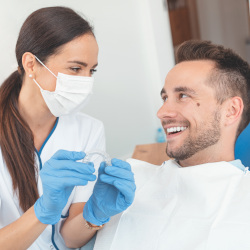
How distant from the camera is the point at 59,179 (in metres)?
1.03

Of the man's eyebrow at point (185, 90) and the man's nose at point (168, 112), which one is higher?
the man's eyebrow at point (185, 90)

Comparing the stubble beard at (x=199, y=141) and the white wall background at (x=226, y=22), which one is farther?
the white wall background at (x=226, y=22)

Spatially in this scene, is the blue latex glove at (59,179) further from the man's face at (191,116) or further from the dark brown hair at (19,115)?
the man's face at (191,116)

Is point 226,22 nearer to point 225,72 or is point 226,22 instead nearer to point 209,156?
point 225,72

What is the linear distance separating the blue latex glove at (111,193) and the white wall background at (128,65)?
1.60 meters

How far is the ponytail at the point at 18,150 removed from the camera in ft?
4.26

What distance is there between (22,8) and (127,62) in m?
1.06

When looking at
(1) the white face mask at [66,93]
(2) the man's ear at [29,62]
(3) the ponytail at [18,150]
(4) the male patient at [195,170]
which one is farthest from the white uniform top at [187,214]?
(2) the man's ear at [29,62]

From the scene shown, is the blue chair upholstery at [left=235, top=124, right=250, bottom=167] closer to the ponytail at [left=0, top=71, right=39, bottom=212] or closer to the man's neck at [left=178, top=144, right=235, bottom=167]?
the man's neck at [left=178, top=144, right=235, bottom=167]

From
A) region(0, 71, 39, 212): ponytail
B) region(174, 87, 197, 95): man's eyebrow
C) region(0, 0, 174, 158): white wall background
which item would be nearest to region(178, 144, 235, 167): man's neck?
region(174, 87, 197, 95): man's eyebrow

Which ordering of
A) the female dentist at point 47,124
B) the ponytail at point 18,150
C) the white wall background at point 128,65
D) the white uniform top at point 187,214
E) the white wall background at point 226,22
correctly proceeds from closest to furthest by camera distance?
the white uniform top at point 187,214, the female dentist at point 47,124, the ponytail at point 18,150, the white wall background at point 128,65, the white wall background at point 226,22

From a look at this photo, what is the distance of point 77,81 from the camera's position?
1362mm

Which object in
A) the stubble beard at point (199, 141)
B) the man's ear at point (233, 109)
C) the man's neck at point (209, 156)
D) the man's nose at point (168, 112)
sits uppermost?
the man's nose at point (168, 112)

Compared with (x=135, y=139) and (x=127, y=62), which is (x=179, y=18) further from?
(x=135, y=139)
